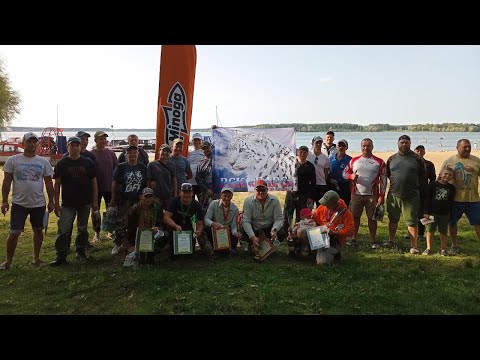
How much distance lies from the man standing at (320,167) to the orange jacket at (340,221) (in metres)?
1.01

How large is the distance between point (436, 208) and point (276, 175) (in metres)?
2.82

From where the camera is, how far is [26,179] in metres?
6.04

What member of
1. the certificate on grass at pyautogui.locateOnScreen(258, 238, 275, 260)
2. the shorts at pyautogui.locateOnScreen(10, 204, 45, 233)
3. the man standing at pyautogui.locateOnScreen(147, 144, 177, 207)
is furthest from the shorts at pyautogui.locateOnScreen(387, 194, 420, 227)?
the shorts at pyautogui.locateOnScreen(10, 204, 45, 233)

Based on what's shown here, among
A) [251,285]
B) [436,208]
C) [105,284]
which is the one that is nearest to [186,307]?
[251,285]

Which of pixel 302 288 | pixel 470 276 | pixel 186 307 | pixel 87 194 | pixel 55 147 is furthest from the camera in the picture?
pixel 55 147

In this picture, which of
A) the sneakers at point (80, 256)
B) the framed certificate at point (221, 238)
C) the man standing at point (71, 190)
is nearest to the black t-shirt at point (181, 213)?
the framed certificate at point (221, 238)

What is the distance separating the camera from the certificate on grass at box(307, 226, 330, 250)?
6.43 m

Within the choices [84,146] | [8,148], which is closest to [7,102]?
[8,148]

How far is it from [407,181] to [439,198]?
22.6 inches

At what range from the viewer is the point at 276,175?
7.75m

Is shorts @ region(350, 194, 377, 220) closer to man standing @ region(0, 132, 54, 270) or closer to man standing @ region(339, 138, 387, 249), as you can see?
man standing @ region(339, 138, 387, 249)

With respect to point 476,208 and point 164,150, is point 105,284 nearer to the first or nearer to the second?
point 164,150

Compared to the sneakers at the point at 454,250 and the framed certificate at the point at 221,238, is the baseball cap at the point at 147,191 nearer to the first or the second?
the framed certificate at the point at 221,238

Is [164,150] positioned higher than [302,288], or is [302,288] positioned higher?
[164,150]
